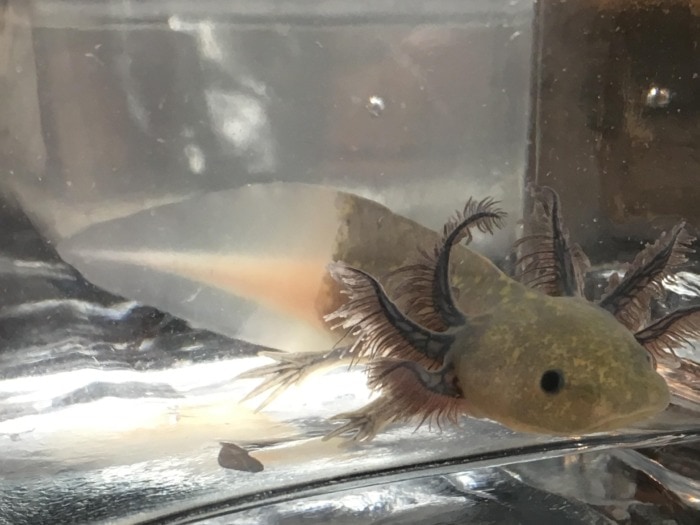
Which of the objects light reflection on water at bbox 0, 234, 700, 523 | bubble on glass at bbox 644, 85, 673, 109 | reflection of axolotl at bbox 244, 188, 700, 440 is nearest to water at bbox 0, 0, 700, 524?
light reflection on water at bbox 0, 234, 700, 523

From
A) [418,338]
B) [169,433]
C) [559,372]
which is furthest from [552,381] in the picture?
[169,433]

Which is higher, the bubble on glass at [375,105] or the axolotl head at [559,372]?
the bubble on glass at [375,105]

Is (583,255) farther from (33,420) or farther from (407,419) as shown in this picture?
(33,420)

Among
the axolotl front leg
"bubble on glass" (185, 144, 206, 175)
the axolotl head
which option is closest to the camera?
the axolotl head

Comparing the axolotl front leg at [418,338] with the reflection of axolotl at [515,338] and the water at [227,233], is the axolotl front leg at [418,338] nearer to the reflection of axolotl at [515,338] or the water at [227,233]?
the reflection of axolotl at [515,338]

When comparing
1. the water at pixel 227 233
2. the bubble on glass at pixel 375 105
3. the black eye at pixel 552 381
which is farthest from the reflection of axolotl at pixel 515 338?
the bubble on glass at pixel 375 105

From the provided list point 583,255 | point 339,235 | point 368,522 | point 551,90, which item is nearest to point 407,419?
point 368,522

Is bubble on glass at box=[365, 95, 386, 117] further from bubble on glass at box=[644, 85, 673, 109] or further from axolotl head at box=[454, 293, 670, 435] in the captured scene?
axolotl head at box=[454, 293, 670, 435]

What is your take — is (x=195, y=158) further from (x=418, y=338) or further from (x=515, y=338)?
(x=515, y=338)
